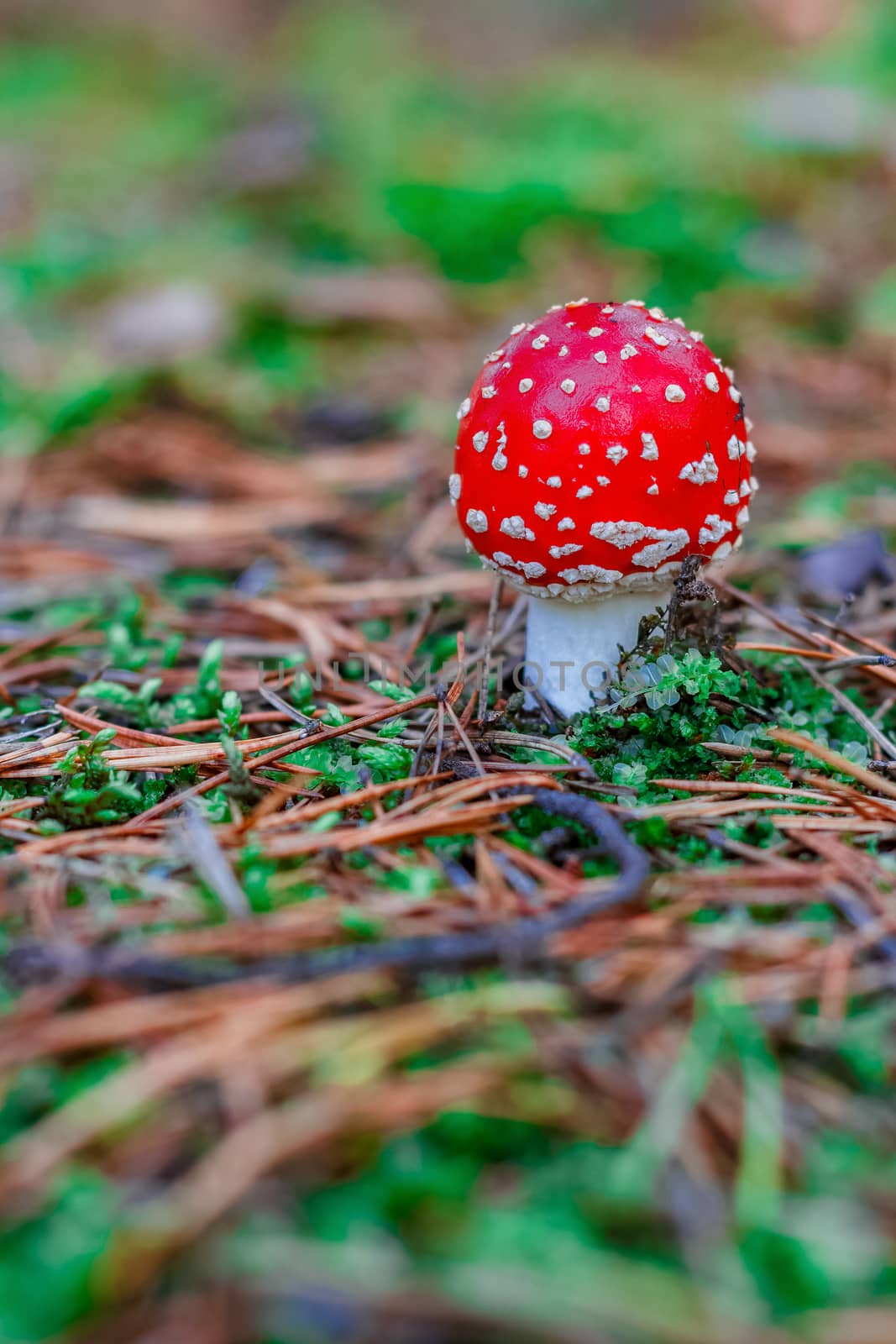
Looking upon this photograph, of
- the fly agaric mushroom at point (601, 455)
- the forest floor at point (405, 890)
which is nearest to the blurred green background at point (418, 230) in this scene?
the forest floor at point (405, 890)

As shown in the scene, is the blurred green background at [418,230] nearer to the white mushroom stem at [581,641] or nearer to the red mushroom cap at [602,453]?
the white mushroom stem at [581,641]

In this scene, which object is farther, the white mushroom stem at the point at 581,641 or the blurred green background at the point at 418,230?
the blurred green background at the point at 418,230

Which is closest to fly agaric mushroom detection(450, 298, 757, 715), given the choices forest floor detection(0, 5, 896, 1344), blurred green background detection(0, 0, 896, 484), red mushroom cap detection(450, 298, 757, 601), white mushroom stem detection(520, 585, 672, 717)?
red mushroom cap detection(450, 298, 757, 601)

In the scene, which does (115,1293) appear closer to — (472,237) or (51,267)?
(472,237)

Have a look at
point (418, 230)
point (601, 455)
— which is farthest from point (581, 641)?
point (418, 230)

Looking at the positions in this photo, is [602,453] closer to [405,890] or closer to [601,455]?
[601,455]

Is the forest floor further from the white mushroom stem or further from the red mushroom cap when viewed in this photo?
the red mushroom cap

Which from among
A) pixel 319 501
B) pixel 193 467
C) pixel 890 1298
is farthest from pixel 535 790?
pixel 193 467
